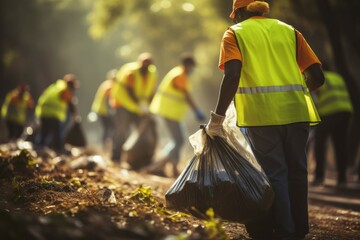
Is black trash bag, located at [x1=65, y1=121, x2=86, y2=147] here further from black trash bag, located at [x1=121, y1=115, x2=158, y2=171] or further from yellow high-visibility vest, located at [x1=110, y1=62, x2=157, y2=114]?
black trash bag, located at [x1=121, y1=115, x2=158, y2=171]

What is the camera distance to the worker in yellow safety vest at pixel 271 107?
14.0 ft

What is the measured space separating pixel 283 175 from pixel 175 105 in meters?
5.90

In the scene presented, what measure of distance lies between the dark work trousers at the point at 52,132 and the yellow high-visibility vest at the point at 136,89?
1.30 m

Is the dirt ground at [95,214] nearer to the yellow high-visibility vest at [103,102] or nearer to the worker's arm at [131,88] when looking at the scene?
the worker's arm at [131,88]

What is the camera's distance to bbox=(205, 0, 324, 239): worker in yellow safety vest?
4.26m

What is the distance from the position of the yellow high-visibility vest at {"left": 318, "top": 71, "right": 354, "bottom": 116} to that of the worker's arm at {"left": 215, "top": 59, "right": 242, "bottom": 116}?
5038mm

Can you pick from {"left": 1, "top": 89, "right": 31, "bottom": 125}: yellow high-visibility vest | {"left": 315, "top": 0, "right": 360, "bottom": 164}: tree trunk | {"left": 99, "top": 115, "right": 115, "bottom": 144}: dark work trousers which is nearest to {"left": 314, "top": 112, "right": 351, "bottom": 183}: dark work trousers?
{"left": 315, "top": 0, "right": 360, "bottom": 164}: tree trunk

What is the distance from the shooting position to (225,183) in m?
4.10

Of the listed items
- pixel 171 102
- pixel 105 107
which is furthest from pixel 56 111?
pixel 105 107

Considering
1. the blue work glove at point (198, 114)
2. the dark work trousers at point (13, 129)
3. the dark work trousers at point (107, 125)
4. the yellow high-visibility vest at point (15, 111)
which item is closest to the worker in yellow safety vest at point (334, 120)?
the blue work glove at point (198, 114)

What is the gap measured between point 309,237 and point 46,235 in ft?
8.55

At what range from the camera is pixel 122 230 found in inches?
105

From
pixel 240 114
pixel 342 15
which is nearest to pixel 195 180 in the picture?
pixel 240 114

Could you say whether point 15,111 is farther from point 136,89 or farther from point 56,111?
point 136,89
